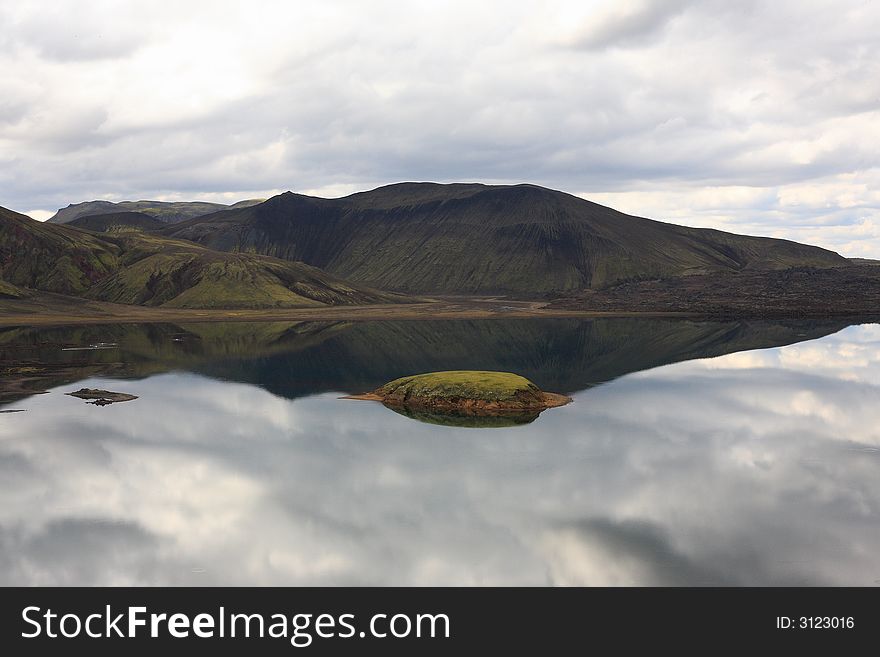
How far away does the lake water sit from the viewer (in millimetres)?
41781

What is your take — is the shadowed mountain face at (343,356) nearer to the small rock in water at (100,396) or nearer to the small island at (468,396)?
the small rock in water at (100,396)

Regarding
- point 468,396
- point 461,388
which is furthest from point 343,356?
point 468,396

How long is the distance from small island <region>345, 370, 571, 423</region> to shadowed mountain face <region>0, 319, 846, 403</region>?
1209 centimetres

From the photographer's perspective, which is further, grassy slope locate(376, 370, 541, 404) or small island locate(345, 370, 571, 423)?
grassy slope locate(376, 370, 541, 404)

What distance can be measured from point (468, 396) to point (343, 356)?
212ft

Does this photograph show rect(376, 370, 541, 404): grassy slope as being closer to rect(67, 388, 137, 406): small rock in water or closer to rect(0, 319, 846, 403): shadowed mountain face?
rect(0, 319, 846, 403): shadowed mountain face

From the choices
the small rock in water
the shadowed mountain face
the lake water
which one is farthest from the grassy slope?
the small rock in water

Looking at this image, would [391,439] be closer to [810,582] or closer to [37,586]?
[37,586]

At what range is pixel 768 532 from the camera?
46.8 metres

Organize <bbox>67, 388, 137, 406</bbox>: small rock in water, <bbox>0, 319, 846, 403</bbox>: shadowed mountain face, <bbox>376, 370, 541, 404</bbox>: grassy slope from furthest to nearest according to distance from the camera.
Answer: <bbox>0, 319, 846, 403</bbox>: shadowed mountain face, <bbox>67, 388, 137, 406</bbox>: small rock in water, <bbox>376, 370, 541, 404</bbox>: grassy slope

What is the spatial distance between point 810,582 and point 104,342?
185 m

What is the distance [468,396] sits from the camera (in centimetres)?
9431
